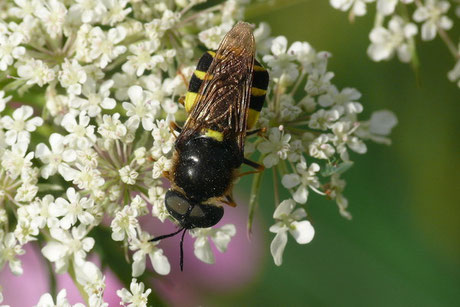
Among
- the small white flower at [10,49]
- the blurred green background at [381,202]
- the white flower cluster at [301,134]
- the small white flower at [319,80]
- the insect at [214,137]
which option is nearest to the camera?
the insect at [214,137]

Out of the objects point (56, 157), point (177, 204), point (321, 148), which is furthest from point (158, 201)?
point (321, 148)

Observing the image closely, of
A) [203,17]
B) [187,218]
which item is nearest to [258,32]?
[203,17]

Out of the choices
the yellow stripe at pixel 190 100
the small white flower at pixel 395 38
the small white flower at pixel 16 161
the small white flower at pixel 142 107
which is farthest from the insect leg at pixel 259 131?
the small white flower at pixel 16 161

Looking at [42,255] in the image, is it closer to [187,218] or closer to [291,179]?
[187,218]

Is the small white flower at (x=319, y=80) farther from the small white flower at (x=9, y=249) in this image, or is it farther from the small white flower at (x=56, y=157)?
the small white flower at (x=9, y=249)

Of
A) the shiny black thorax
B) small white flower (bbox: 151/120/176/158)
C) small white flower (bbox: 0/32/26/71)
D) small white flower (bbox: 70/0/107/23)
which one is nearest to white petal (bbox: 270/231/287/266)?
the shiny black thorax

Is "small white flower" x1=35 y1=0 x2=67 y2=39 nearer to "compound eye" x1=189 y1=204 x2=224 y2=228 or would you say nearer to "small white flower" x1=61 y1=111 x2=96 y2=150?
"small white flower" x1=61 y1=111 x2=96 y2=150

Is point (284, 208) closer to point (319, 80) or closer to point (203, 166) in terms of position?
point (203, 166)

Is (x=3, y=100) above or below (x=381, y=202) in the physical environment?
above
